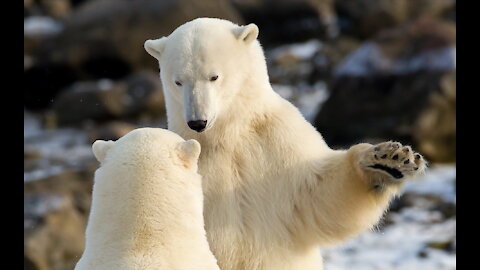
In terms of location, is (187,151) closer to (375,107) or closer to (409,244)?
(409,244)

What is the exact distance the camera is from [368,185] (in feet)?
12.9

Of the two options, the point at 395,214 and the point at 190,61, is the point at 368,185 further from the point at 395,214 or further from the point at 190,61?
the point at 395,214

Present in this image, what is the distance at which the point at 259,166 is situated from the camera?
156 inches

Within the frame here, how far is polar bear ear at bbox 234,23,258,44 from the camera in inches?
154

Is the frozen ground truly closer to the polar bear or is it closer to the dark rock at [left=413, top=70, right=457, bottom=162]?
the dark rock at [left=413, top=70, right=457, bottom=162]

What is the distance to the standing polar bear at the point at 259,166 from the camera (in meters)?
3.81

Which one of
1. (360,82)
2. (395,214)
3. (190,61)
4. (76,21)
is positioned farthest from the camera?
(76,21)

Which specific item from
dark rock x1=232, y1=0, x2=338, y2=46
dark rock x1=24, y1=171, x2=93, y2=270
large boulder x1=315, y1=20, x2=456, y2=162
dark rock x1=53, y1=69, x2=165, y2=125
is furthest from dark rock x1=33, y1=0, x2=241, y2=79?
dark rock x1=24, y1=171, x2=93, y2=270

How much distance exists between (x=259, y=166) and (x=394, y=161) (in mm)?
570

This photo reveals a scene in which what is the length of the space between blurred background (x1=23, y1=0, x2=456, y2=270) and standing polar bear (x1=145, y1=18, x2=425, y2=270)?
1.04 ft

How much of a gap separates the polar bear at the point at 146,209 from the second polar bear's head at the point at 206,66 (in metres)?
0.32

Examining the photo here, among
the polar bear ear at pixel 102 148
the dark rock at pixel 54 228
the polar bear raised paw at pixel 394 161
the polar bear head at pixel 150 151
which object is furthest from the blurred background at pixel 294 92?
the polar bear ear at pixel 102 148
